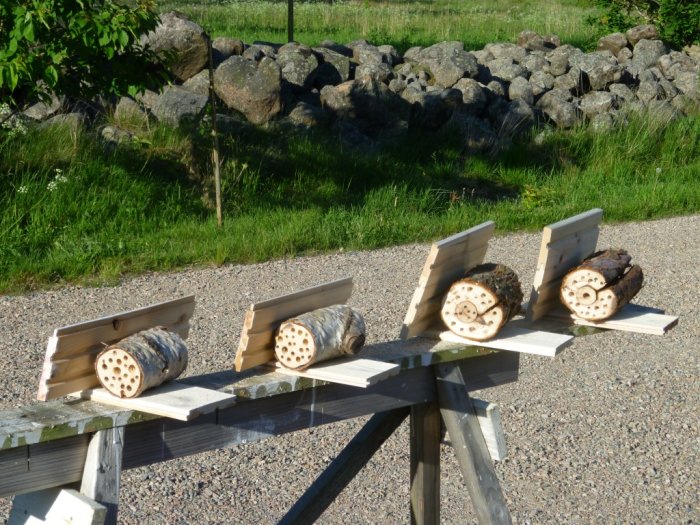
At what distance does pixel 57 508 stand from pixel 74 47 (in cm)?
601

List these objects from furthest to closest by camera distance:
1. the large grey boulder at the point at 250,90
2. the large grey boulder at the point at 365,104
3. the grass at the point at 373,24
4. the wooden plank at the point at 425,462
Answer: the grass at the point at 373,24, the large grey boulder at the point at 365,104, the large grey boulder at the point at 250,90, the wooden plank at the point at 425,462

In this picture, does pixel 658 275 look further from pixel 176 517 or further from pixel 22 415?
pixel 22 415

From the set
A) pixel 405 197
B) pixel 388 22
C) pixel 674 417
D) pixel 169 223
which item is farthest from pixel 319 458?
pixel 388 22

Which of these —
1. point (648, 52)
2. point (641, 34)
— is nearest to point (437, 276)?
point (648, 52)

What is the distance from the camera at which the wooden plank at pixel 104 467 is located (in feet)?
7.41

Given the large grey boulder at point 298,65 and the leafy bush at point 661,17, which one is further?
the leafy bush at point 661,17

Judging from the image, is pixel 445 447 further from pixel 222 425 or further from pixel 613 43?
pixel 613 43

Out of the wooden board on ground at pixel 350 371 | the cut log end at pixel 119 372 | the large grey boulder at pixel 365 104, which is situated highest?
the cut log end at pixel 119 372

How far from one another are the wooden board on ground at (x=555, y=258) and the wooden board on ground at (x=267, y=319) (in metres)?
0.66

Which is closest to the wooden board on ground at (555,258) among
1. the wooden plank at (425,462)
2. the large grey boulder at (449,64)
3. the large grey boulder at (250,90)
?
the wooden plank at (425,462)

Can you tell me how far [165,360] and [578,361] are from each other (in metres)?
4.57

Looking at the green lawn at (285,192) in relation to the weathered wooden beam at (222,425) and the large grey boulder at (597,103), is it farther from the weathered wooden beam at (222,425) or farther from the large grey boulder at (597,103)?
the weathered wooden beam at (222,425)

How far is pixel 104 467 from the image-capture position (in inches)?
89.4

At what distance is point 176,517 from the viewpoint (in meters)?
4.44
